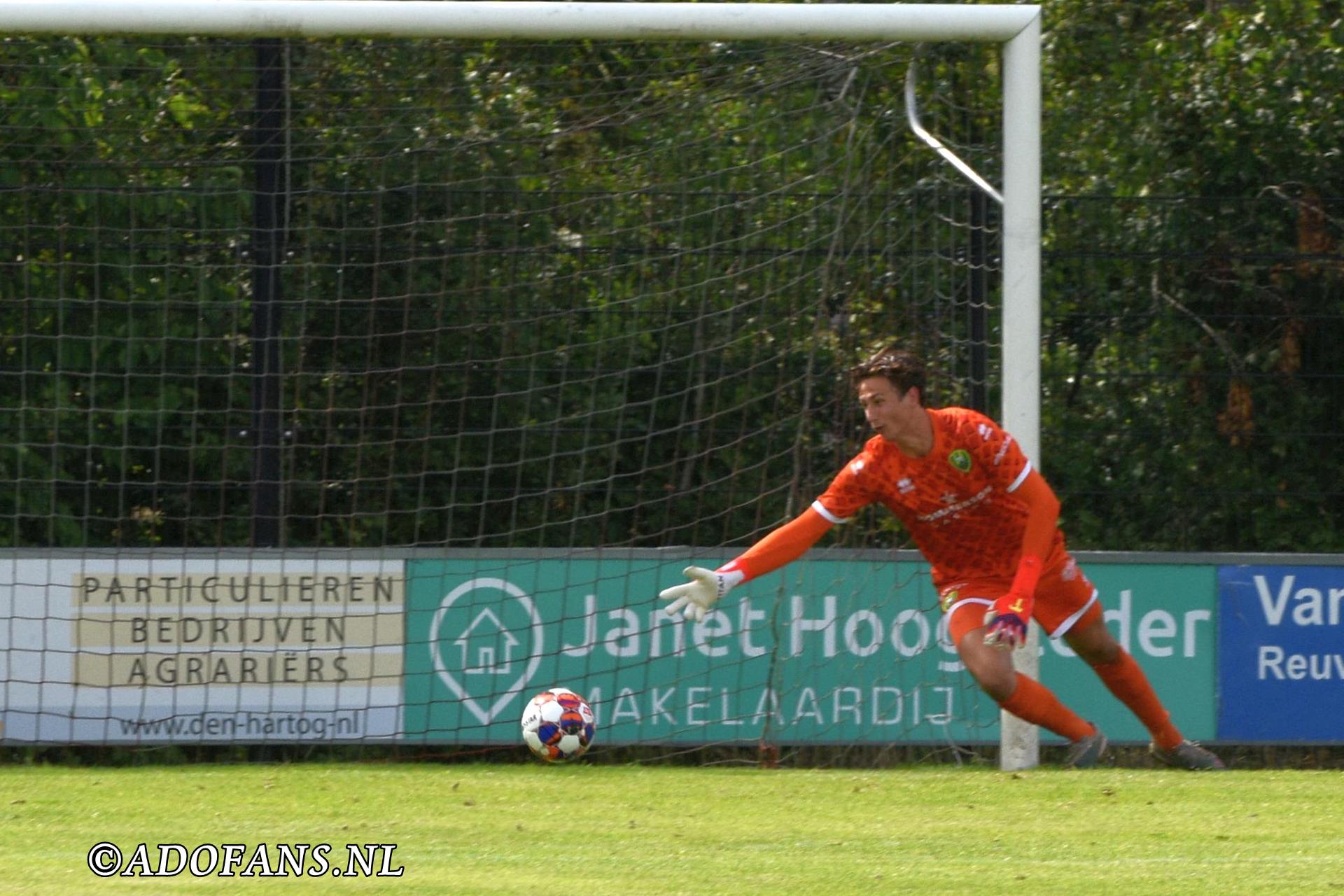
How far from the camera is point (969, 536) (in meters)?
6.04

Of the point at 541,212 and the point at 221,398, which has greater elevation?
the point at 541,212

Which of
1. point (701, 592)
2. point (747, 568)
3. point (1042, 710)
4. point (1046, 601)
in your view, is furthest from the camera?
point (1046, 601)

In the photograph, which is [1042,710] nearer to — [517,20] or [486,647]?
[486,647]

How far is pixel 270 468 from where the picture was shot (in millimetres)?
7312

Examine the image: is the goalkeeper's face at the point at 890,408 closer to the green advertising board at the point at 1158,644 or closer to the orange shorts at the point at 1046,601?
the orange shorts at the point at 1046,601

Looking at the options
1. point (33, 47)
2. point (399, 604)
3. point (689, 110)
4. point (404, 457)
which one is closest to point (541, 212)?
point (689, 110)

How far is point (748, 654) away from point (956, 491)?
1.62m

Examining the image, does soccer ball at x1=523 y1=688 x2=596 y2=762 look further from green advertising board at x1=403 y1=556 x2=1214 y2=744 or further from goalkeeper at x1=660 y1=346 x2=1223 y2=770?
green advertising board at x1=403 y1=556 x2=1214 y2=744

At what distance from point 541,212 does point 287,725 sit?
2466mm

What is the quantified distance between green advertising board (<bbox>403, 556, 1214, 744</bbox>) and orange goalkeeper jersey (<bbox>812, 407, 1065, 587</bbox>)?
4.01 feet

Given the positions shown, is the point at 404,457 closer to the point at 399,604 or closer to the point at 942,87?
the point at 399,604

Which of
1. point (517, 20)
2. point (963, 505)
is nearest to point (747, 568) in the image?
point (963, 505)

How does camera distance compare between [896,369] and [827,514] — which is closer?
[896,369]

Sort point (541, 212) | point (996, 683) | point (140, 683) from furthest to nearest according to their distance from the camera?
point (541, 212) → point (140, 683) → point (996, 683)
